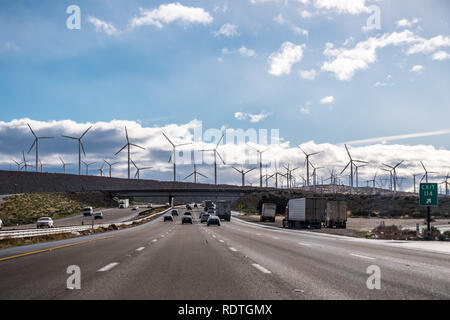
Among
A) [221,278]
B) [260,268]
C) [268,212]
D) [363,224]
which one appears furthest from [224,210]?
[221,278]

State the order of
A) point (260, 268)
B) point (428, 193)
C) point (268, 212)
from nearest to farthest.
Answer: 1. point (260, 268)
2. point (428, 193)
3. point (268, 212)

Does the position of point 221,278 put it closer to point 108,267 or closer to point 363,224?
point 108,267

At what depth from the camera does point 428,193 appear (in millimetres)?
34062

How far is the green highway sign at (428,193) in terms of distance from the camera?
1332 inches

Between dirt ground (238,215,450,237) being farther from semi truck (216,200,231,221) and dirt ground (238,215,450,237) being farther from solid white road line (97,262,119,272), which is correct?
solid white road line (97,262,119,272)

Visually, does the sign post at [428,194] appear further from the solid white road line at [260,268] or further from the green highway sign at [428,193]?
the solid white road line at [260,268]

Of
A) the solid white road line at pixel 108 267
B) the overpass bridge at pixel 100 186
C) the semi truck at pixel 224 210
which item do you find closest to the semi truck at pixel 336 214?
the semi truck at pixel 224 210

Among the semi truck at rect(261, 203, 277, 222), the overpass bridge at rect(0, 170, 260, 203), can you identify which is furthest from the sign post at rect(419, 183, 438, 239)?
the overpass bridge at rect(0, 170, 260, 203)

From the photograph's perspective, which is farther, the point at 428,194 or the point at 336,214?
the point at 336,214

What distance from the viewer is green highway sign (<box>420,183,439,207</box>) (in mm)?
33844

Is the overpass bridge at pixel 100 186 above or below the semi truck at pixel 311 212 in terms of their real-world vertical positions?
above

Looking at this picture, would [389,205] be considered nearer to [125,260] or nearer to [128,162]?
[128,162]

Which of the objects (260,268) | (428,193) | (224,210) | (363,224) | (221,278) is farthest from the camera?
(224,210)

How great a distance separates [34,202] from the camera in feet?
339
